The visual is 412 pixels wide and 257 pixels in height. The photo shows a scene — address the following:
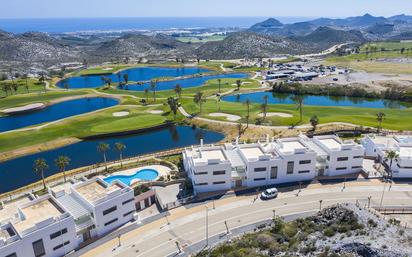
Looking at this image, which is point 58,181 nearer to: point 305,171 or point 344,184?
point 305,171

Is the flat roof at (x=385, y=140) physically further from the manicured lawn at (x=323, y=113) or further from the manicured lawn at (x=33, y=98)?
the manicured lawn at (x=33, y=98)

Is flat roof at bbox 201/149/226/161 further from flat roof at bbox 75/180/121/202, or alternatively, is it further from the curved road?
flat roof at bbox 75/180/121/202

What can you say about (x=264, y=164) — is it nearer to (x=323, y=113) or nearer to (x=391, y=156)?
(x=391, y=156)

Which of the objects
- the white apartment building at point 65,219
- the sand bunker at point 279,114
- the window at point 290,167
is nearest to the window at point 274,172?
the window at point 290,167

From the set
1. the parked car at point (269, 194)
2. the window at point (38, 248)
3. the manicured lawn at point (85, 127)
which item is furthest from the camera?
the manicured lawn at point (85, 127)

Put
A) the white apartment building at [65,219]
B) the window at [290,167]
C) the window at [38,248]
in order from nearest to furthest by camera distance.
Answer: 1. the white apartment building at [65,219]
2. the window at [38,248]
3. the window at [290,167]

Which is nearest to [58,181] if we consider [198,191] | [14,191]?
[14,191]
